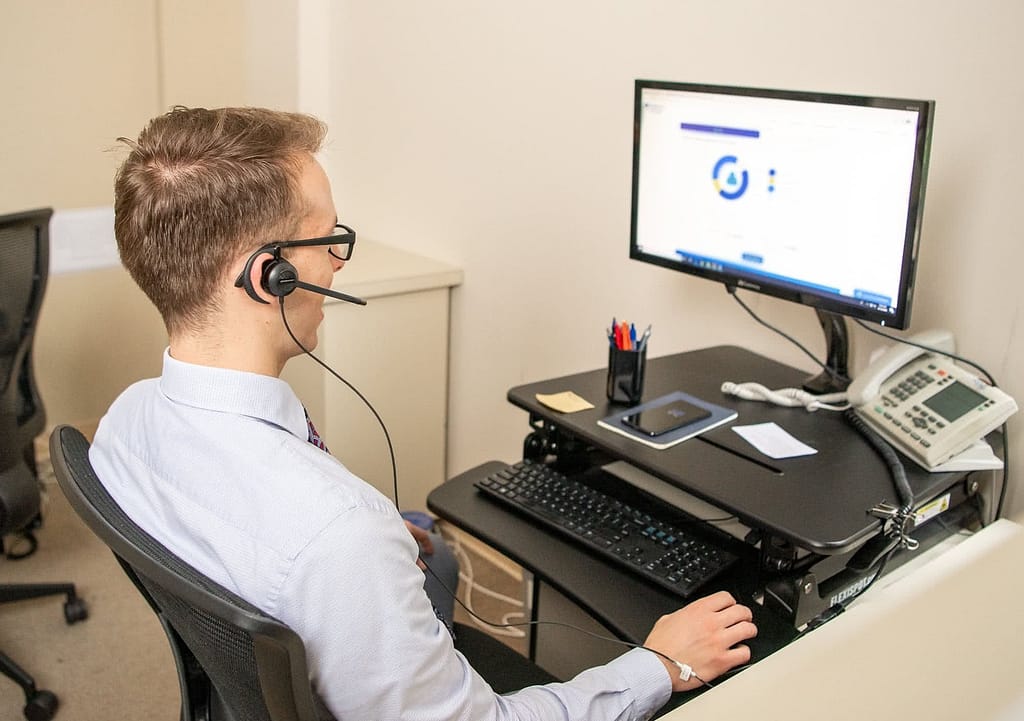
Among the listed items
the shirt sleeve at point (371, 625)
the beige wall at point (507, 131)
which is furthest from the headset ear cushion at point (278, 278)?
the beige wall at point (507, 131)

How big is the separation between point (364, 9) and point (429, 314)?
35.6 inches

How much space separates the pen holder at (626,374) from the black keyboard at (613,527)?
16 cm

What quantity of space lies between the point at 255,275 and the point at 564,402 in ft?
2.39

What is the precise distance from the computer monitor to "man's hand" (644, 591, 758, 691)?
546 mm

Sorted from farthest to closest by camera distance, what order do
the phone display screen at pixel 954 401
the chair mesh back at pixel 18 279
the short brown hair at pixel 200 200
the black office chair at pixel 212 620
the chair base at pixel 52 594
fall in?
1. the chair base at pixel 52 594
2. the chair mesh back at pixel 18 279
3. the phone display screen at pixel 954 401
4. the short brown hair at pixel 200 200
5. the black office chair at pixel 212 620

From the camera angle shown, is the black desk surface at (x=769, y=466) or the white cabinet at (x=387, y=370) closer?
the black desk surface at (x=769, y=466)

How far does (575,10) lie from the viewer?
86.0 inches

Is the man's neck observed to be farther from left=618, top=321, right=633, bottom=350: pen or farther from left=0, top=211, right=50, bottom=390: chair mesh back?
left=0, top=211, right=50, bottom=390: chair mesh back

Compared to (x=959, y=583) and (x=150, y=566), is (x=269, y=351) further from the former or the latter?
(x=959, y=583)

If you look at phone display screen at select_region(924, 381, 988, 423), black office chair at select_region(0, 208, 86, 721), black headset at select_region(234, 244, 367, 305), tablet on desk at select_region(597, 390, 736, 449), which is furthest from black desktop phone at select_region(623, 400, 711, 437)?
black office chair at select_region(0, 208, 86, 721)

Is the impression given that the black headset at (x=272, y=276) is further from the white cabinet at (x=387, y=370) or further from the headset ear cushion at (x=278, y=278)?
the white cabinet at (x=387, y=370)

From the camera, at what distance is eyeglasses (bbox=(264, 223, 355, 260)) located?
3.48 feet

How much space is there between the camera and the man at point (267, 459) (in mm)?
930

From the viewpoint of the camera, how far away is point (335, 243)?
1.11m
